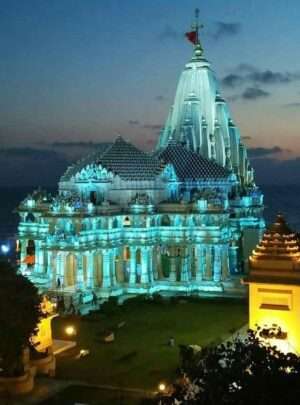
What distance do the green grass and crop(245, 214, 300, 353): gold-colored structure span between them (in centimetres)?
476

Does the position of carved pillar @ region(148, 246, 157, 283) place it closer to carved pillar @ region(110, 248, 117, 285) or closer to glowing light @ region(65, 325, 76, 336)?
carved pillar @ region(110, 248, 117, 285)

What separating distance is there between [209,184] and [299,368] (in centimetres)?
4079

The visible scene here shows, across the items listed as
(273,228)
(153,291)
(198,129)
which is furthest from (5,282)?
(198,129)

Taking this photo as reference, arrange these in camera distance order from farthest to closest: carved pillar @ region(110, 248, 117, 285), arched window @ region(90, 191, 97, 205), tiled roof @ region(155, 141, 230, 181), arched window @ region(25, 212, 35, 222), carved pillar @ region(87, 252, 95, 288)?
tiled roof @ region(155, 141, 230, 181) → arched window @ region(25, 212, 35, 222) → arched window @ region(90, 191, 97, 205) → carved pillar @ region(110, 248, 117, 285) → carved pillar @ region(87, 252, 95, 288)

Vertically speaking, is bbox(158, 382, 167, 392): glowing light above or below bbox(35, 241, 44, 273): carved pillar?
below

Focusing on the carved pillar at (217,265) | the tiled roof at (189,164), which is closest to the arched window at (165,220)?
the carved pillar at (217,265)

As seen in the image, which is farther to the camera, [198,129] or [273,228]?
[198,129]

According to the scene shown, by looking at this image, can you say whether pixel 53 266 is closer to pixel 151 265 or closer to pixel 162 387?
pixel 151 265

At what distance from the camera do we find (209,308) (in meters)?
45.9

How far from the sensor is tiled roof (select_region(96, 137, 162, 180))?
172ft

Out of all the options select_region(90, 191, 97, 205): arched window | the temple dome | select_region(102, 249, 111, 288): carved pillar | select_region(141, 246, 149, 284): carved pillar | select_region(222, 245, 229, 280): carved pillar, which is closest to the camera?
select_region(102, 249, 111, 288): carved pillar

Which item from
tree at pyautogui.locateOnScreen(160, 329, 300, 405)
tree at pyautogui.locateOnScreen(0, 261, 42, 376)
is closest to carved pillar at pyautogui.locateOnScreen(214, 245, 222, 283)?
tree at pyautogui.locateOnScreen(0, 261, 42, 376)

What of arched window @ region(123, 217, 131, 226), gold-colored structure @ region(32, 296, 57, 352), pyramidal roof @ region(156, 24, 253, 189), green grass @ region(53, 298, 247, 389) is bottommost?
green grass @ region(53, 298, 247, 389)

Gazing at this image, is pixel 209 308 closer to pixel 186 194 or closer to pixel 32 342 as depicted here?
pixel 186 194
